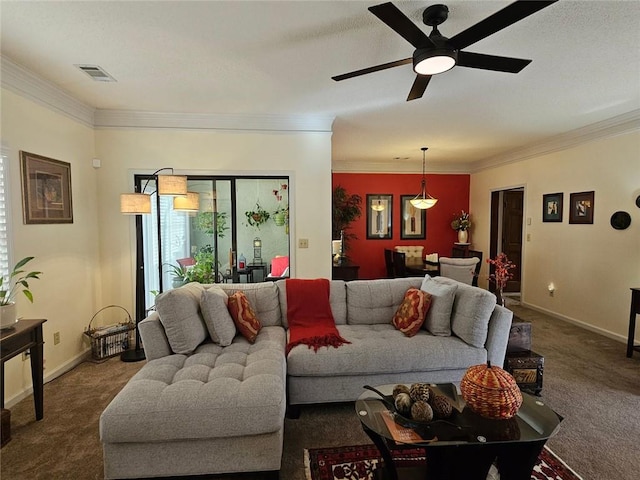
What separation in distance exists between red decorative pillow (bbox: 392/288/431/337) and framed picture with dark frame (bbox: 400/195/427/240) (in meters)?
4.49

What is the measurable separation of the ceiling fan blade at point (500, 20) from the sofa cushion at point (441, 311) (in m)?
1.75

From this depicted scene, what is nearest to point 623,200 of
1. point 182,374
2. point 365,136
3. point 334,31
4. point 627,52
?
point 627,52

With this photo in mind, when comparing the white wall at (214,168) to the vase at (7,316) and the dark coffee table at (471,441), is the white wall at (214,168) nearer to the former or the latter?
the vase at (7,316)

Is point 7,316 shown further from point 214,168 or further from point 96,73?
point 214,168

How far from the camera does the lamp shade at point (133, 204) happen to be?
10.8 feet

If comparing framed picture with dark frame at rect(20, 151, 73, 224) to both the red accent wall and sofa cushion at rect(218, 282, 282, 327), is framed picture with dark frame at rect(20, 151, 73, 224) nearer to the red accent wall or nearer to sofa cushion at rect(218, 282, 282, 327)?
sofa cushion at rect(218, 282, 282, 327)

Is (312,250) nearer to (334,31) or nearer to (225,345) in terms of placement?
(225,345)

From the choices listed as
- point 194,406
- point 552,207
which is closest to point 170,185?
point 194,406

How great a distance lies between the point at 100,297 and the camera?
3.86m

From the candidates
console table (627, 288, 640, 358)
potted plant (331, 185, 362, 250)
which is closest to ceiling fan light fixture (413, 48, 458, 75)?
console table (627, 288, 640, 358)

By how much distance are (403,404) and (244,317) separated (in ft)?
4.81

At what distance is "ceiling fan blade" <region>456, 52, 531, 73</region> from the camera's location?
6.66 feet

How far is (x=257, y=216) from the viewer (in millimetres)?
4270

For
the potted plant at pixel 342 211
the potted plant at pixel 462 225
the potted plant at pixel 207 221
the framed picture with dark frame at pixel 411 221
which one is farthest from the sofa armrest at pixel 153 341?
the potted plant at pixel 462 225
